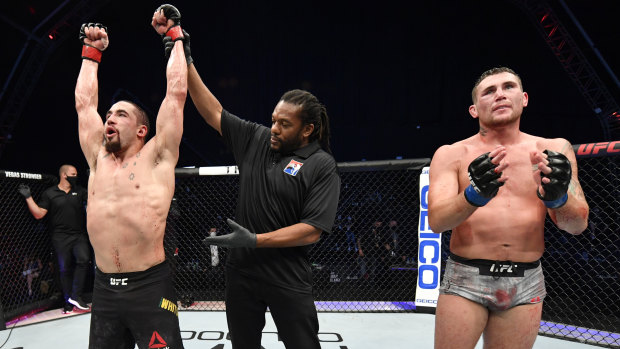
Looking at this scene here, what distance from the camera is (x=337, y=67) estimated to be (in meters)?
10.2

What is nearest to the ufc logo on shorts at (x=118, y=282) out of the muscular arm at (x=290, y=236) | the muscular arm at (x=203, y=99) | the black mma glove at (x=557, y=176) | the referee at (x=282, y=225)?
the referee at (x=282, y=225)

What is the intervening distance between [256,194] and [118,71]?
34.6 feet

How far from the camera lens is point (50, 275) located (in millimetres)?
4504

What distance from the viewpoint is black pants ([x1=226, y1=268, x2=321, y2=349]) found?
1.53 m

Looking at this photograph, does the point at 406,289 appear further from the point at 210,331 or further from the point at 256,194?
the point at 256,194

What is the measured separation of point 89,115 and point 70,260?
3081 mm

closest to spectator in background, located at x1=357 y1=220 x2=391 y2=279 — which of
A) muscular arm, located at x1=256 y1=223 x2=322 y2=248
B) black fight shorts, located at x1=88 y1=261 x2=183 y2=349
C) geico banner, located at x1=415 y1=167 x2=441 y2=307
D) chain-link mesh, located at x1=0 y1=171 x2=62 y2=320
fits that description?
geico banner, located at x1=415 y1=167 x2=441 y2=307

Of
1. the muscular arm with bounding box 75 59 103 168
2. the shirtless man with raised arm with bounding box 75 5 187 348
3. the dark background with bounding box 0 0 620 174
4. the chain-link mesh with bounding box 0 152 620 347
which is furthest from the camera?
the dark background with bounding box 0 0 620 174

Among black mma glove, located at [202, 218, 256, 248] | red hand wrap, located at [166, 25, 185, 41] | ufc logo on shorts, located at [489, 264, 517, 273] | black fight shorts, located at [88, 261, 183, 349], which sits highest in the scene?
red hand wrap, located at [166, 25, 185, 41]

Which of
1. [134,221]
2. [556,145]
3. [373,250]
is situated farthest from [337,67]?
[134,221]

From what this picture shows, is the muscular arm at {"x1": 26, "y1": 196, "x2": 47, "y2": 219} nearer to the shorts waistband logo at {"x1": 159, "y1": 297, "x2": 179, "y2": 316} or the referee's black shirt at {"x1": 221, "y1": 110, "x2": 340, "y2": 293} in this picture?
the shorts waistband logo at {"x1": 159, "y1": 297, "x2": 179, "y2": 316}

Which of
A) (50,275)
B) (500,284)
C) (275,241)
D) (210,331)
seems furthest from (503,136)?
(50,275)

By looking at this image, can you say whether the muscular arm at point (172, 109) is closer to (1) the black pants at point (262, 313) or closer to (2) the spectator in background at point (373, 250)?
(1) the black pants at point (262, 313)

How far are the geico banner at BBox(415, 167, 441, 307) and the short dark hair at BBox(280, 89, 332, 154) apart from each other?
2.11 metres
